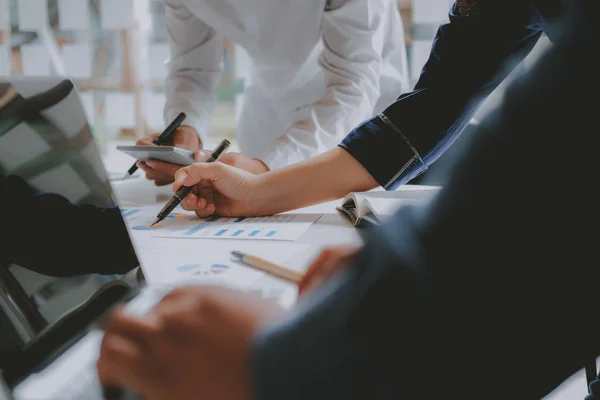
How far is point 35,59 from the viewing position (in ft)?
8.54

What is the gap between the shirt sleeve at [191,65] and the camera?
1.58 m

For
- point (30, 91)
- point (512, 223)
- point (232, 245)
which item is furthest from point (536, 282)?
point (232, 245)

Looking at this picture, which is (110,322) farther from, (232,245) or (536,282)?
(232,245)

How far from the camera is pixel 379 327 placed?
0.24m

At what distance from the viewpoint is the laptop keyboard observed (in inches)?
12.7

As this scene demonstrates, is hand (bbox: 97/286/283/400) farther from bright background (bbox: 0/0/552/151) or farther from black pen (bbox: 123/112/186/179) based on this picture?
bright background (bbox: 0/0/552/151)

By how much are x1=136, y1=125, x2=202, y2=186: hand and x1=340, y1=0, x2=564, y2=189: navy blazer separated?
47cm

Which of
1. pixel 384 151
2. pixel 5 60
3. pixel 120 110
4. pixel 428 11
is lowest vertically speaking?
pixel 120 110

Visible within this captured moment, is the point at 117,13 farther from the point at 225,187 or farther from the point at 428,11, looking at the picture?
the point at 225,187

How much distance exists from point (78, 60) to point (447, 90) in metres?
2.24

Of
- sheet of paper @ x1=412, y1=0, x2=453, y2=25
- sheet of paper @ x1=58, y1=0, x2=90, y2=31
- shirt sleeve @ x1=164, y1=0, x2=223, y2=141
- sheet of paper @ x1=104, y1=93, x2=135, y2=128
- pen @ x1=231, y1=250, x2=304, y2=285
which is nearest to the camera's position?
pen @ x1=231, y1=250, x2=304, y2=285

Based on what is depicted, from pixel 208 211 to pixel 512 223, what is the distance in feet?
2.46

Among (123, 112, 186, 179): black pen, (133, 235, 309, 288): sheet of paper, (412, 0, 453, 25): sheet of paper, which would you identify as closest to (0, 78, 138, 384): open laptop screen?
(133, 235, 309, 288): sheet of paper

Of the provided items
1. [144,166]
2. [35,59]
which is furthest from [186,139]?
[35,59]
